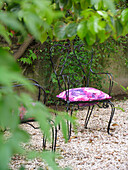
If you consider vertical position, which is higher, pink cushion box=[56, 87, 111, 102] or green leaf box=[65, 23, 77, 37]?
green leaf box=[65, 23, 77, 37]

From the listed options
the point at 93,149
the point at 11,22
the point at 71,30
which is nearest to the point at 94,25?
the point at 71,30

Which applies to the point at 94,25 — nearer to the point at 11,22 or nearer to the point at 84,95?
the point at 11,22

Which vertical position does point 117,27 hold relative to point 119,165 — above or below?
above

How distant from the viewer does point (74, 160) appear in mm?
2252

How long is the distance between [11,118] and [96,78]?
4412mm

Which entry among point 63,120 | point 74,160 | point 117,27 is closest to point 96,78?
point 74,160

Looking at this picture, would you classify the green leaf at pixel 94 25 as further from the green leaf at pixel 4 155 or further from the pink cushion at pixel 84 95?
the pink cushion at pixel 84 95

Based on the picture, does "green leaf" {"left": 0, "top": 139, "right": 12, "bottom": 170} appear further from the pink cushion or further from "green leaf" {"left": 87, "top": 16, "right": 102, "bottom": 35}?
the pink cushion

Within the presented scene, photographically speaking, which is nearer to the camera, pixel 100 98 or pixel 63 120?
pixel 63 120

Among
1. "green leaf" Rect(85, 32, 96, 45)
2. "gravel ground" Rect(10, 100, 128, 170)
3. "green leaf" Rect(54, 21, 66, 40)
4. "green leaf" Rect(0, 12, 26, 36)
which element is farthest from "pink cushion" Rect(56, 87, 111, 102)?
"green leaf" Rect(0, 12, 26, 36)

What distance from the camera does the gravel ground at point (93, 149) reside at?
2.14 meters

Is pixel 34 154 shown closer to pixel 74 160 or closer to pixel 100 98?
pixel 74 160

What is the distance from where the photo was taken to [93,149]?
2520 mm

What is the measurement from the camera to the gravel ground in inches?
84.4
